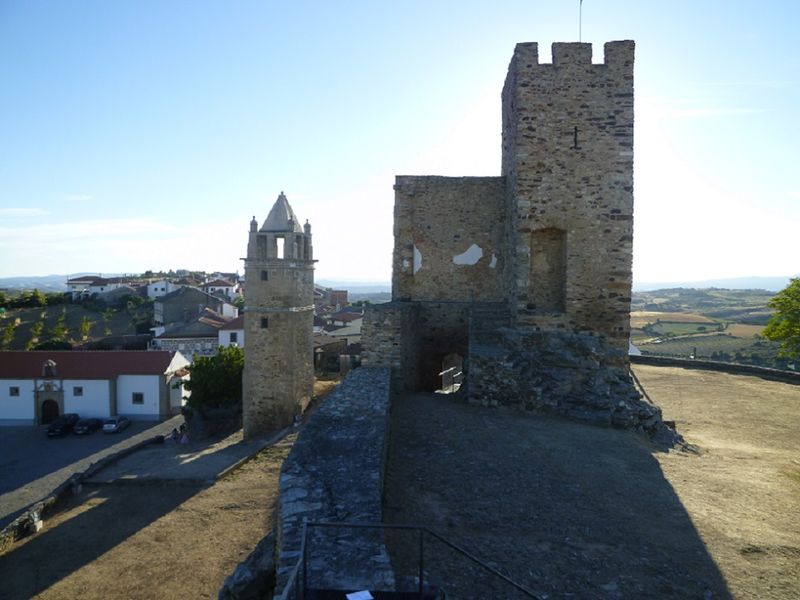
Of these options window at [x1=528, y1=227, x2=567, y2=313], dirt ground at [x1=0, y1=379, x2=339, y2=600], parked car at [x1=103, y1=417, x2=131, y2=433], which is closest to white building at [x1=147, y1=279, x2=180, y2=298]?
parked car at [x1=103, y1=417, x2=131, y2=433]

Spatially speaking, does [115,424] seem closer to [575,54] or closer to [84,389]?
[84,389]

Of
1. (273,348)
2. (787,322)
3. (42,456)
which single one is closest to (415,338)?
(273,348)

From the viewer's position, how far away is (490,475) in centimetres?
712

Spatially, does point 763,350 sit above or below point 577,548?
below

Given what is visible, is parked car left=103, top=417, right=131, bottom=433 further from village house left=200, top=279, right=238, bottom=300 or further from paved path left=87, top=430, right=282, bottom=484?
village house left=200, top=279, right=238, bottom=300

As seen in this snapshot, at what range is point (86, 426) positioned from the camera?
2892cm

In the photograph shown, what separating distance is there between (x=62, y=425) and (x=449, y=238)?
25.9 m

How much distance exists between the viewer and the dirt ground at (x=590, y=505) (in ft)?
16.3

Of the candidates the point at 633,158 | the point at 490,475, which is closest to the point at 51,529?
the point at 490,475

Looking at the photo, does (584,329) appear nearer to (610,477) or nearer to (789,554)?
(610,477)

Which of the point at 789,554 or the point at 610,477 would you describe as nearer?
the point at 789,554

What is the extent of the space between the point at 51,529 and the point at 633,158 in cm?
1788

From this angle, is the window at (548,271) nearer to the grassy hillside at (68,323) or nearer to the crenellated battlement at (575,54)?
the crenellated battlement at (575,54)

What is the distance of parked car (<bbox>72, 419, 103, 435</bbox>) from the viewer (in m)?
28.7
